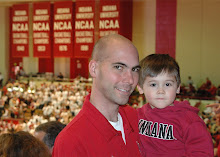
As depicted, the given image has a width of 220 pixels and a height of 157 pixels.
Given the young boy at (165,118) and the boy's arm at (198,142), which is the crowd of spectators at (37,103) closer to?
the young boy at (165,118)

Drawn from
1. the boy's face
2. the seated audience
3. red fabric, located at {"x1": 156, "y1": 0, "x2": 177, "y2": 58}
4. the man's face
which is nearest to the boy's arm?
the boy's face

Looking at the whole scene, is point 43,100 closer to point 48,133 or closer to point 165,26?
point 165,26

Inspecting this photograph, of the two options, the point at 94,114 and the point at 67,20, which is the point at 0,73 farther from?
the point at 94,114

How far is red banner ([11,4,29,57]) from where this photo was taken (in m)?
6.32

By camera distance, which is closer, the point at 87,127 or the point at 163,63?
the point at 87,127

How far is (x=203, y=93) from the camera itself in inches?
248

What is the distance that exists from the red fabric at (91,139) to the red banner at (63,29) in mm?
4390

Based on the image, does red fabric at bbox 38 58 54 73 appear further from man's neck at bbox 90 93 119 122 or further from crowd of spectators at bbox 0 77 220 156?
man's neck at bbox 90 93 119 122

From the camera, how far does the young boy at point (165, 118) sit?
5.28 feet

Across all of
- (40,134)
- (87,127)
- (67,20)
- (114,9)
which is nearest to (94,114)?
(87,127)

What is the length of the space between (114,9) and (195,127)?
3.64m

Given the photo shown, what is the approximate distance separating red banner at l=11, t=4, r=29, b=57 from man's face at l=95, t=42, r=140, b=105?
504cm

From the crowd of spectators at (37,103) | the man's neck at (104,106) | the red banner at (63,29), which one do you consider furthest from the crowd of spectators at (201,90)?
the man's neck at (104,106)

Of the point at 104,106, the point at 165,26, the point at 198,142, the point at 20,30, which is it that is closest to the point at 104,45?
the point at 104,106
